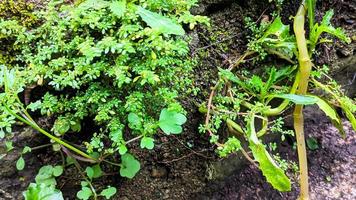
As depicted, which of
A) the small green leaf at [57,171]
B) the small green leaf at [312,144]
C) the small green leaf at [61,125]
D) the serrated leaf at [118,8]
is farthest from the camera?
the small green leaf at [312,144]

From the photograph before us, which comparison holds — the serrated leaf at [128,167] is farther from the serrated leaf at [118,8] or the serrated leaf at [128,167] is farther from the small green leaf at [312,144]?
the small green leaf at [312,144]

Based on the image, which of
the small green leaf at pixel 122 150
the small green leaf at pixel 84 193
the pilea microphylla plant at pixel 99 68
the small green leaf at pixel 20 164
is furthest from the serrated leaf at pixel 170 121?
the small green leaf at pixel 20 164

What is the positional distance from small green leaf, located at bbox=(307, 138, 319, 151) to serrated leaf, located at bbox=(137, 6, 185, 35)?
1.09m

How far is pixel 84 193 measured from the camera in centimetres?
124

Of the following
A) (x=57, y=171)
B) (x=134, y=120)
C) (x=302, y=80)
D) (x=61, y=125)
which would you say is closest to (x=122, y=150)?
(x=134, y=120)

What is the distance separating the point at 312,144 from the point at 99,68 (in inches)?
48.3

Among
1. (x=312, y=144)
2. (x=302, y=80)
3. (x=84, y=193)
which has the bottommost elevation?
(x=312, y=144)

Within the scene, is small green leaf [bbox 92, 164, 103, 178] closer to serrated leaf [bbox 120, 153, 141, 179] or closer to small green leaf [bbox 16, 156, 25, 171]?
serrated leaf [bbox 120, 153, 141, 179]

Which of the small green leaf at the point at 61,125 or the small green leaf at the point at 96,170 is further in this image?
the small green leaf at the point at 96,170

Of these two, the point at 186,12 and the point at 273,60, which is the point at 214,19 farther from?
the point at 186,12

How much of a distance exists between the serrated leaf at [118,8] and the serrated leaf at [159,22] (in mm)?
46

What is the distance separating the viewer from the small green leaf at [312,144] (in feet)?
6.14

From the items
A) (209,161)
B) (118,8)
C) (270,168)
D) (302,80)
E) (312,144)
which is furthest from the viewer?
(312,144)

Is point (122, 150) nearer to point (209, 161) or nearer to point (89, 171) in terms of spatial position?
point (89, 171)
